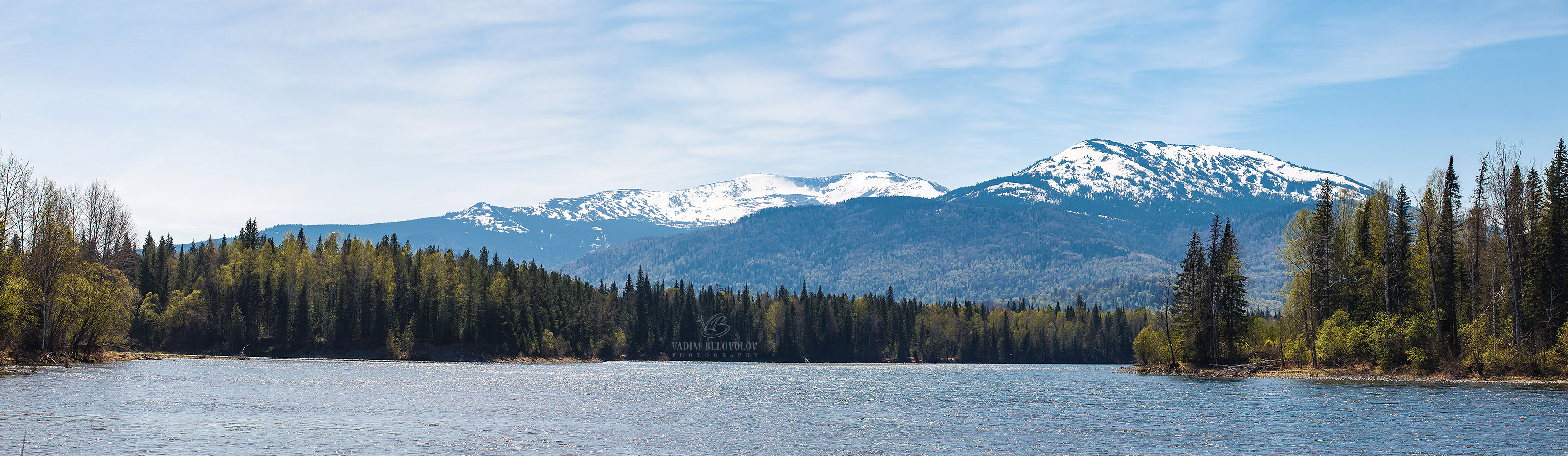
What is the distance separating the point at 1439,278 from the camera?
77562mm

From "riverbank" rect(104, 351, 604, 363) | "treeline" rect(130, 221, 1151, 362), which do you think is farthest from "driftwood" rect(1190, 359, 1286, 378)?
"treeline" rect(130, 221, 1151, 362)

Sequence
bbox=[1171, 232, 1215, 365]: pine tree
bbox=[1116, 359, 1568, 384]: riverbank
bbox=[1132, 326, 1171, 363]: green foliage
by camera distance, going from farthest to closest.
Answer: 1. bbox=[1132, 326, 1171, 363]: green foliage
2. bbox=[1171, 232, 1215, 365]: pine tree
3. bbox=[1116, 359, 1568, 384]: riverbank

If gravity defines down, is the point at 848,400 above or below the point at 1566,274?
below

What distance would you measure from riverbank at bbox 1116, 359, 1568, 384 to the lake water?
11.7 ft

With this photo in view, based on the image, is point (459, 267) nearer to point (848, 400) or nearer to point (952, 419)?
point (848, 400)

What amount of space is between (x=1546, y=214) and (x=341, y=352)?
5151 inches

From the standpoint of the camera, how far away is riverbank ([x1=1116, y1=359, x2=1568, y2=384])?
70.9 m

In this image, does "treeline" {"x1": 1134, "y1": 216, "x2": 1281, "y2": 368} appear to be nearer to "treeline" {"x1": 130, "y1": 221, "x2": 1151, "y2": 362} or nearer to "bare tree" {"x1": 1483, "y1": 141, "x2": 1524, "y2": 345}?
"bare tree" {"x1": 1483, "y1": 141, "x2": 1524, "y2": 345}

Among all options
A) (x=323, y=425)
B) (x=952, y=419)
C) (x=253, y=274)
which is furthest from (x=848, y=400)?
(x=253, y=274)

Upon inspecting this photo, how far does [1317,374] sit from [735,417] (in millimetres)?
57576

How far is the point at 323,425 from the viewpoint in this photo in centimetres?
4191

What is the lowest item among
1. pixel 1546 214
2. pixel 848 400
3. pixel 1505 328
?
pixel 848 400

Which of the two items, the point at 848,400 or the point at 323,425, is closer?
the point at 323,425

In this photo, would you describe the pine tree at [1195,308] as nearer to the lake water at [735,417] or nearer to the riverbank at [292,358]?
the lake water at [735,417]
